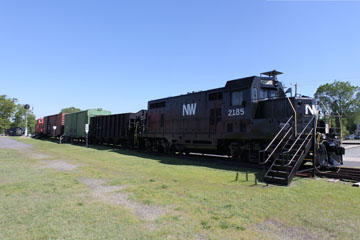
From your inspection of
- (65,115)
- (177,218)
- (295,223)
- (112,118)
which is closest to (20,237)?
(177,218)

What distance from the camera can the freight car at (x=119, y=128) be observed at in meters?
20.9

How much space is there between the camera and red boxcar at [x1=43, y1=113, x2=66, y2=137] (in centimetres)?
3758

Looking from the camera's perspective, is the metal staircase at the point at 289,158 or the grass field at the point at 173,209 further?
the metal staircase at the point at 289,158

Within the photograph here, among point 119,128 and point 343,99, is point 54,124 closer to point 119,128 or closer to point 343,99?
point 119,128

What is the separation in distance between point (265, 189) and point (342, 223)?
8.73ft

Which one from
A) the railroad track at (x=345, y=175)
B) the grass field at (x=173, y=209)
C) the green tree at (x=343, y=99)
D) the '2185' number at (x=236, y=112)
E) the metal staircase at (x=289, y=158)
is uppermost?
the green tree at (x=343, y=99)

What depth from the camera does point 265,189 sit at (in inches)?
278

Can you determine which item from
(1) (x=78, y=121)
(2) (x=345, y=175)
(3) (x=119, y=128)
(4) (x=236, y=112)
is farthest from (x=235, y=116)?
(1) (x=78, y=121)

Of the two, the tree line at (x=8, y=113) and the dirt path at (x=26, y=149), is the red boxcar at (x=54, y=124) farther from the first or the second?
the tree line at (x=8, y=113)

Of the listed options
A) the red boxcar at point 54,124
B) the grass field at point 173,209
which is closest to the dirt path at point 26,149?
the grass field at point 173,209

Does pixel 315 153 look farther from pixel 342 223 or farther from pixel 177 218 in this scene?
pixel 177 218

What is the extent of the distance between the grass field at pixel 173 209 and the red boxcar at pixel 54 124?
31864 millimetres

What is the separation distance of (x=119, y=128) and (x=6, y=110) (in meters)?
80.3

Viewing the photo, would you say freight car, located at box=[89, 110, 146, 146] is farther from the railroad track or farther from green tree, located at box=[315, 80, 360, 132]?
green tree, located at box=[315, 80, 360, 132]
